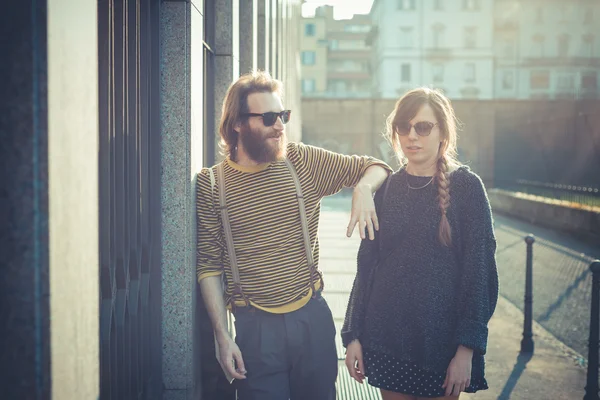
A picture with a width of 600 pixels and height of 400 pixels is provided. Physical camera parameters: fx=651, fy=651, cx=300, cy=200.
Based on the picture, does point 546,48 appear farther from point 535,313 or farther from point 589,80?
point 535,313

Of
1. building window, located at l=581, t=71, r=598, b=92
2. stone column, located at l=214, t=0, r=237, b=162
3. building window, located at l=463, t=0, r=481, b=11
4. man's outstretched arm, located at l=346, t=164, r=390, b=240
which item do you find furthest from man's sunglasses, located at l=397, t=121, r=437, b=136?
→ building window, located at l=581, t=71, r=598, b=92

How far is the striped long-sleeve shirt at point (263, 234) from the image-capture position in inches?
119

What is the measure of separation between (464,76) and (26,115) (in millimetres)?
62923

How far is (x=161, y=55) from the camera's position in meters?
3.41

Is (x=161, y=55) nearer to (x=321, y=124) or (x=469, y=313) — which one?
(x=469, y=313)

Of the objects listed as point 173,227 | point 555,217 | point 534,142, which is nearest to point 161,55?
point 173,227

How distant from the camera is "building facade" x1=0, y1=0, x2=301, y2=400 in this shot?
5.11 ft

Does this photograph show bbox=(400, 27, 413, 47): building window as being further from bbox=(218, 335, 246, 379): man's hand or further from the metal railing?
bbox=(218, 335, 246, 379): man's hand

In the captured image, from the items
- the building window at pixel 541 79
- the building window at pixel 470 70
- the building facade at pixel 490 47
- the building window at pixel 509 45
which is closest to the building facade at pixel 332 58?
the building facade at pixel 490 47

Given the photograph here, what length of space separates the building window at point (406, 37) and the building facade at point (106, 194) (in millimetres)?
58490

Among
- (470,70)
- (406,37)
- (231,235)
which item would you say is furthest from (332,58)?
(231,235)

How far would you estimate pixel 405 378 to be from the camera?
275 centimetres

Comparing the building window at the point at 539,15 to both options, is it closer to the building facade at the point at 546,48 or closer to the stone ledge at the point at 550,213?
the building facade at the point at 546,48

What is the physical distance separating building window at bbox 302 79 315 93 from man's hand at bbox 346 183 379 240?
7373cm
